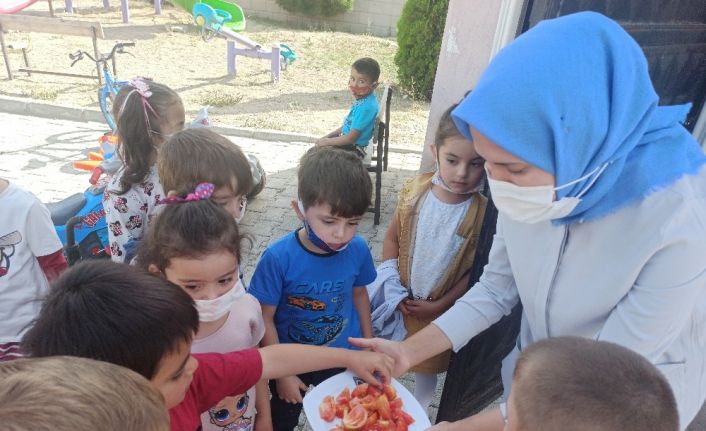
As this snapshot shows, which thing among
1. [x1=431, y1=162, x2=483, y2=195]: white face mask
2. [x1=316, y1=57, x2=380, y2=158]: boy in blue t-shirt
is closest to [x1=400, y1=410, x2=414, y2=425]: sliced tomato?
[x1=431, y1=162, x2=483, y2=195]: white face mask

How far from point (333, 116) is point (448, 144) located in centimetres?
664

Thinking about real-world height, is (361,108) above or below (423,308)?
above

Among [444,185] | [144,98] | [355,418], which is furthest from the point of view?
[144,98]

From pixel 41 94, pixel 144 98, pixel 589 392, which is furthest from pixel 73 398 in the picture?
pixel 41 94

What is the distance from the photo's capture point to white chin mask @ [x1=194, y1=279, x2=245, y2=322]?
173 cm

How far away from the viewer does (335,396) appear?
5.57 feet

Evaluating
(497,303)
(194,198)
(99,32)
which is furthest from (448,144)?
(99,32)

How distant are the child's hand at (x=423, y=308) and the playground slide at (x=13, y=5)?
1078 centimetres

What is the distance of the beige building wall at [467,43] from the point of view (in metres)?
3.79

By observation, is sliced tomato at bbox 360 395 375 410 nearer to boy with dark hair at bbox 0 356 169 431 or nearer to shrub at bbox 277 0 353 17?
boy with dark hair at bbox 0 356 169 431

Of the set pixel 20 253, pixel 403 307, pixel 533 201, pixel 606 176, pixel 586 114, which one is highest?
pixel 586 114

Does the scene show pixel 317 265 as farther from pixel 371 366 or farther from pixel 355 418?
pixel 355 418

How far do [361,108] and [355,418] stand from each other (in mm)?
3746

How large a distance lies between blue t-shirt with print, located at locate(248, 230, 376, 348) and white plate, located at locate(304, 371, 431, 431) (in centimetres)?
38
